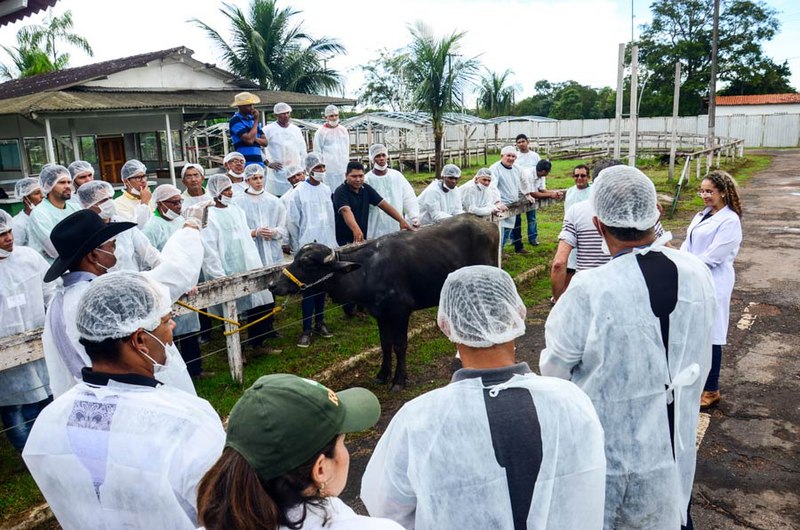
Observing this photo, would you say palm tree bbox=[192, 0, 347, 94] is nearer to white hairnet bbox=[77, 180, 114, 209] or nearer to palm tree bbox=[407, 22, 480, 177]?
palm tree bbox=[407, 22, 480, 177]

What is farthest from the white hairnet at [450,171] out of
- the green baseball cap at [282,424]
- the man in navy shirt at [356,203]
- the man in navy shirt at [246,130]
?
the green baseball cap at [282,424]

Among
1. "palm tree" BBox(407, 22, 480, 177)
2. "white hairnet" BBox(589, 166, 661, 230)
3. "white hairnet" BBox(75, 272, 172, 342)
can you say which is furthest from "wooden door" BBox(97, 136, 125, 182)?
"white hairnet" BBox(589, 166, 661, 230)

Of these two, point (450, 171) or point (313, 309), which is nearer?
point (313, 309)

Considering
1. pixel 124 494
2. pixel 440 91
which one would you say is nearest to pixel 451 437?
pixel 124 494

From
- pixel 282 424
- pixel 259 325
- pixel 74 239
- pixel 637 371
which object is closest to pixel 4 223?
pixel 74 239

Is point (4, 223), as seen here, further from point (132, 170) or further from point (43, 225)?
point (132, 170)

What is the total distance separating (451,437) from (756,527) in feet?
9.92

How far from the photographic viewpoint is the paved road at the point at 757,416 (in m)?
4.14

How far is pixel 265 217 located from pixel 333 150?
2495 millimetres

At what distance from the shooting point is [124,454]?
2.03m

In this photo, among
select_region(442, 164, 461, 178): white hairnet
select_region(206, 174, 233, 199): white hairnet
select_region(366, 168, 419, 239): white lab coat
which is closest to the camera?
select_region(206, 174, 233, 199): white hairnet

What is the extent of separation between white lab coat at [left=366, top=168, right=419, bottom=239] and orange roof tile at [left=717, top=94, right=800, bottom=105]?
49.9 meters

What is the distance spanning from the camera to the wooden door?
16.7 meters

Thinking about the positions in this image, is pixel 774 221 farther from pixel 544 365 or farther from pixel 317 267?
pixel 544 365
